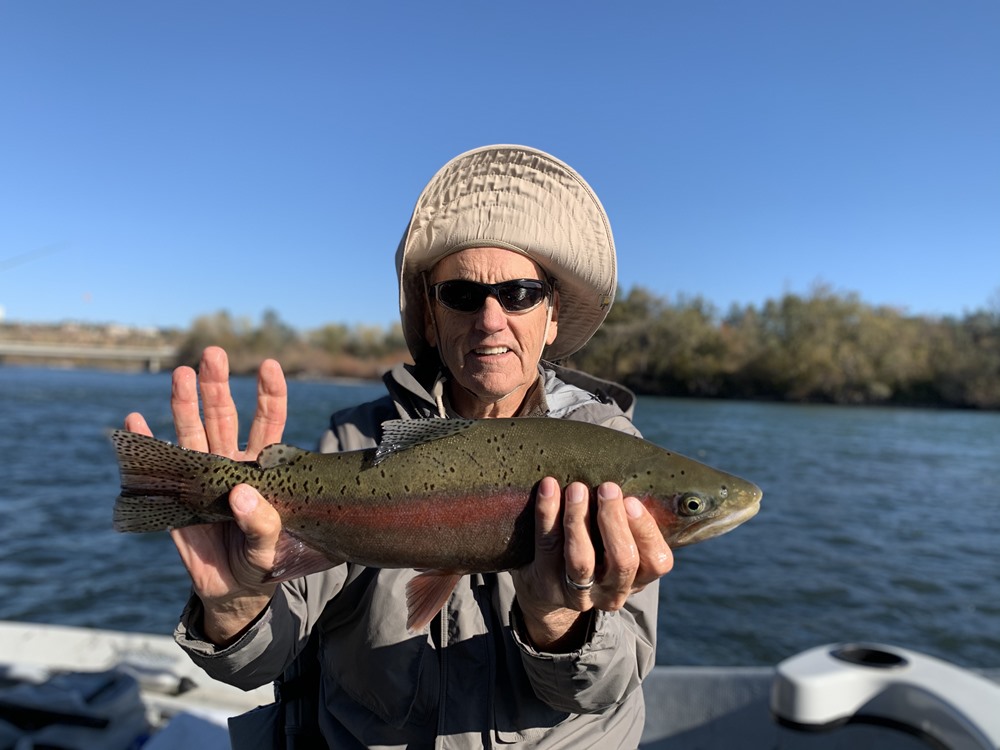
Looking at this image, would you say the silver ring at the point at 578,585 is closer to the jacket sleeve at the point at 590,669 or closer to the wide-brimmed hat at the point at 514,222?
the jacket sleeve at the point at 590,669

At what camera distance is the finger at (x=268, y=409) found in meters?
2.92

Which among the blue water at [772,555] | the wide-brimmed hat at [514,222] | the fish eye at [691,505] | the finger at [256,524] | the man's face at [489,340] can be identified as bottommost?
the blue water at [772,555]

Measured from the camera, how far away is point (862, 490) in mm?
25375

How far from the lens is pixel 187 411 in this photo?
2.86 m

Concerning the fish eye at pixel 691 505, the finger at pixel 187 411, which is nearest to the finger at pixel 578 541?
the fish eye at pixel 691 505

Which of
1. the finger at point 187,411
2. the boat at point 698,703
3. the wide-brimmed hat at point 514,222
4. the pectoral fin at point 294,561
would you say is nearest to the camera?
the pectoral fin at point 294,561

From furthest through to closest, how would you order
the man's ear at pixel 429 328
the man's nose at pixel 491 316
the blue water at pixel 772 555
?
the blue water at pixel 772 555, the man's ear at pixel 429 328, the man's nose at pixel 491 316

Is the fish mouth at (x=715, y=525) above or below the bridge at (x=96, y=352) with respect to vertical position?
above

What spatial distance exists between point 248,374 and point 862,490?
240 feet

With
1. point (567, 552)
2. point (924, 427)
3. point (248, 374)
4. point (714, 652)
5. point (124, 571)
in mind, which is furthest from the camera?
point (248, 374)

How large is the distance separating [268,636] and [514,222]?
1973 millimetres

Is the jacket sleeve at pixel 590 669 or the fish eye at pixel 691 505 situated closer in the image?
the jacket sleeve at pixel 590 669

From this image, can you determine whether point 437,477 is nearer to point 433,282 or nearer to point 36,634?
point 433,282

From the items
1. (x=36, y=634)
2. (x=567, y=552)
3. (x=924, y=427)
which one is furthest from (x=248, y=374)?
(x=567, y=552)
